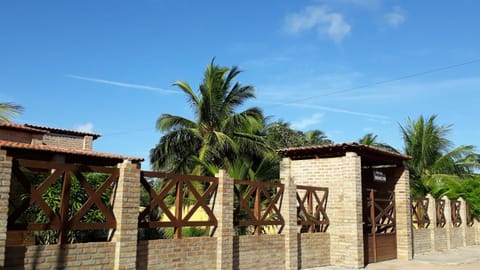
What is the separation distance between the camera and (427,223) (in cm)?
1973

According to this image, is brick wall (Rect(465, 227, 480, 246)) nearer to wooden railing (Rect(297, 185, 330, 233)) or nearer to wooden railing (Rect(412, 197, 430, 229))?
wooden railing (Rect(412, 197, 430, 229))

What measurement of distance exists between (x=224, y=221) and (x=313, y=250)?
164 inches

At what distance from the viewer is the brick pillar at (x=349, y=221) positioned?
13688mm

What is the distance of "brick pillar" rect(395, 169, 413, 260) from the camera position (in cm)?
1617

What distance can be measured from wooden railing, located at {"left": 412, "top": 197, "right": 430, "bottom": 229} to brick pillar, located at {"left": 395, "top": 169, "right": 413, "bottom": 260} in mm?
2693

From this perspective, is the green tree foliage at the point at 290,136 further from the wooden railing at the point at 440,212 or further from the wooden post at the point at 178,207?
the wooden post at the point at 178,207

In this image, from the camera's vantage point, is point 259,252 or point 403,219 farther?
point 403,219

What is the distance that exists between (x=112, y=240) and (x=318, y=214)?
287 inches

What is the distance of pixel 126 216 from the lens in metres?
8.33

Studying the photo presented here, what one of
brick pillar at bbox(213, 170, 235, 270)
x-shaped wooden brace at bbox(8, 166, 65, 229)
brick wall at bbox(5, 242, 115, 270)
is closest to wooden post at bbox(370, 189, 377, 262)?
brick pillar at bbox(213, 170, 235, 270)

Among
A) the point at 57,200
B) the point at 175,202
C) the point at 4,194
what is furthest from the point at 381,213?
the point at 4,194

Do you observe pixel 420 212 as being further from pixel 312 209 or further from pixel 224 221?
pixel 224 221

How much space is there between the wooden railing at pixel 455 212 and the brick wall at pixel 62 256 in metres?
18.1

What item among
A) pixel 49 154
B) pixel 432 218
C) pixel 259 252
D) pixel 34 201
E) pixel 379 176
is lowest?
pixel 259 252
